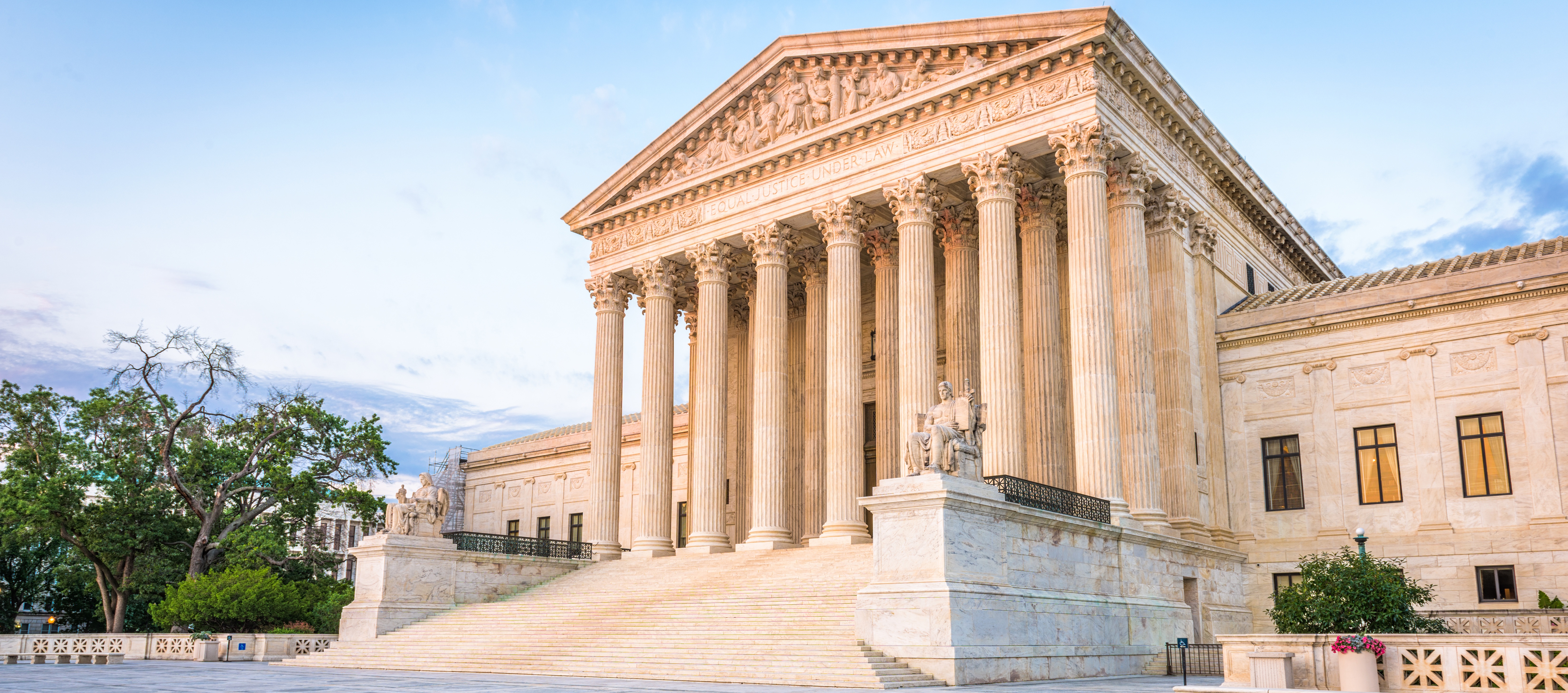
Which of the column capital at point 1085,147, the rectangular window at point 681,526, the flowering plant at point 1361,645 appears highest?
the column capital at point 1085,147

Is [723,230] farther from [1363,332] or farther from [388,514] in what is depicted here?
[1363,332]

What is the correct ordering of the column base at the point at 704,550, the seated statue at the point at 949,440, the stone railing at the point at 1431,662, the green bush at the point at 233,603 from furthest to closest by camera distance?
the green bush at the point at 233,603
the column base at the point at 704,550
the seated statue at the point at 949,440
the stone railing at the point at 1431,662

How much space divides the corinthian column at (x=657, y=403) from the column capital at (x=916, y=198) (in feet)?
32.8

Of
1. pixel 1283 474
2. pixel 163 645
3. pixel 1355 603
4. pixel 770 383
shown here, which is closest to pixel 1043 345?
pixel 1283 474

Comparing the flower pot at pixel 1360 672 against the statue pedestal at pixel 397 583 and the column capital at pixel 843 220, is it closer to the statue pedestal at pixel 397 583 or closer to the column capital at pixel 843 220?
the column capital at pixel 843 220

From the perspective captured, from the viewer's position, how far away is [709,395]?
1459 inches

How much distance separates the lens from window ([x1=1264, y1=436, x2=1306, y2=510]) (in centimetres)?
3234

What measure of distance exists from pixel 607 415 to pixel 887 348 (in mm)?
10018

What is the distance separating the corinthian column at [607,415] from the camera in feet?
125

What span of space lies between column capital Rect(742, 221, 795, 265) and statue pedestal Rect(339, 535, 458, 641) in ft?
41.6

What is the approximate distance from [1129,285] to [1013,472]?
19.7 feet

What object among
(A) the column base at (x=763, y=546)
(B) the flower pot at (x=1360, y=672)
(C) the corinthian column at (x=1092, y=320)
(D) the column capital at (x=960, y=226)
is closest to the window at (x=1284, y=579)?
(C) the corinthian column at (x=1092, y=320)

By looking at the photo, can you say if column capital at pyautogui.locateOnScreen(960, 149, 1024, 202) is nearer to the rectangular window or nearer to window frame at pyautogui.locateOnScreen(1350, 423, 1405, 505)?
window frame at pyautogui.locateOnScreen(1350, 423, 1405, 505)

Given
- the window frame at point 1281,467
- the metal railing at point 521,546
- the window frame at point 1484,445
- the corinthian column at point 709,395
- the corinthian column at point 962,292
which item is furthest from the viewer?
the corinthian column at point 709,395
